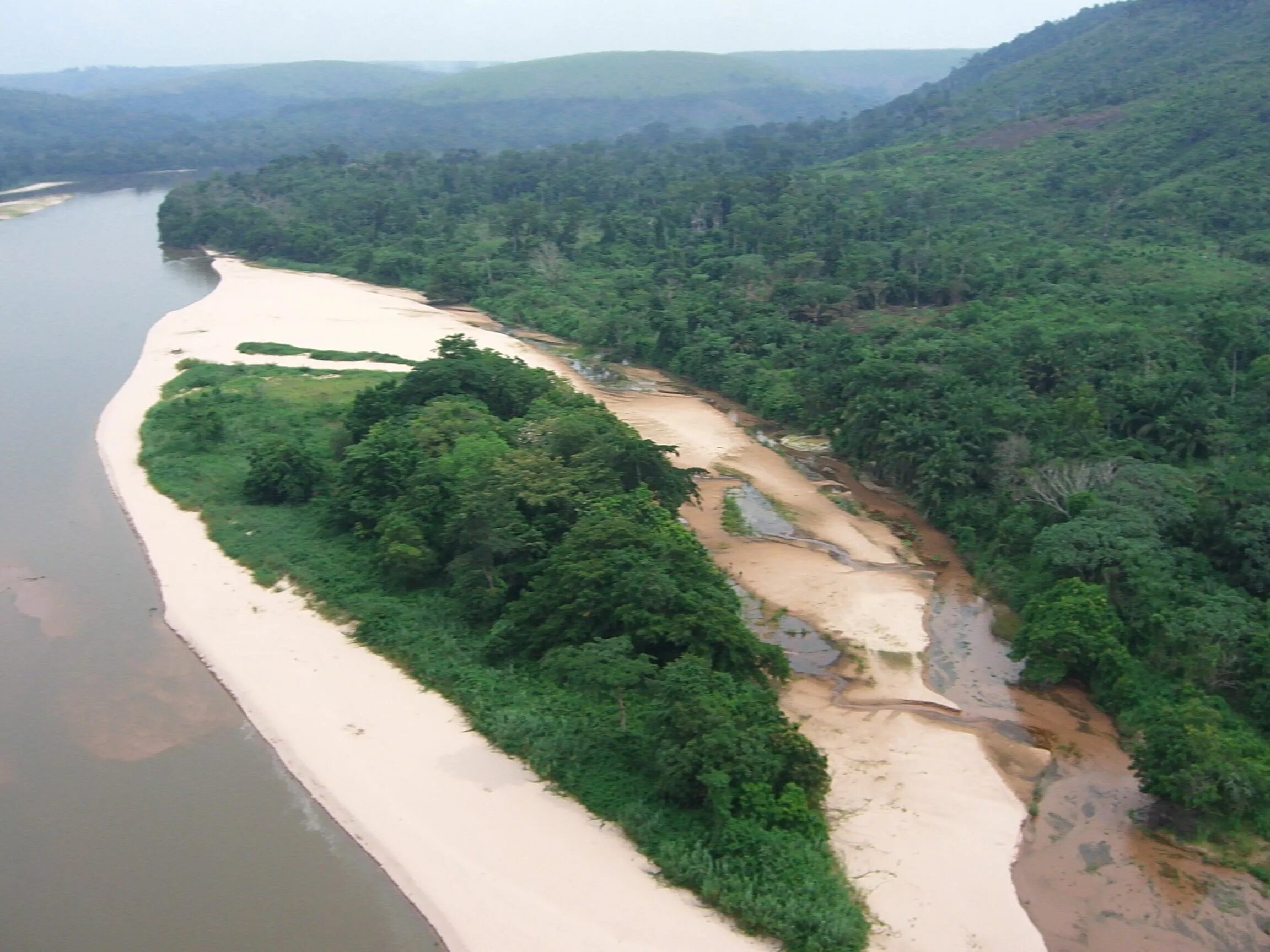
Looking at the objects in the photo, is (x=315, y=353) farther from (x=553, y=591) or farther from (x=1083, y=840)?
(x=1083, y=840)

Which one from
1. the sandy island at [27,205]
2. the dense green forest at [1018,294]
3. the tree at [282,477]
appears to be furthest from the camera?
the sandy island at [27,205]

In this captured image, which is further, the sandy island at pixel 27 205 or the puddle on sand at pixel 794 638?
the sandy island at pixel 27 205

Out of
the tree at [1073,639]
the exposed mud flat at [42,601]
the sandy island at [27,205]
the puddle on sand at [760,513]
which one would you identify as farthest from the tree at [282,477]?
the sandy island at [27,205]

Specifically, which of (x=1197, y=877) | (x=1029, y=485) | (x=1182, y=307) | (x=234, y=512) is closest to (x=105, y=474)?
(x=234, y=512)

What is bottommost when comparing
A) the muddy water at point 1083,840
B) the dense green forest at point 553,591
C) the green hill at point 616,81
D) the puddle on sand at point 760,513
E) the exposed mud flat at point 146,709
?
the green hill at point 616,81

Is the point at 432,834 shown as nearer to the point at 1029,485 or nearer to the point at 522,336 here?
the point at 1029,485

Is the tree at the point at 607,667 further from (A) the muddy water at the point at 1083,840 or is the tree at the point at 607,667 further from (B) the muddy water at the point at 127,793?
(A) the muddy water at the point at 1083,840

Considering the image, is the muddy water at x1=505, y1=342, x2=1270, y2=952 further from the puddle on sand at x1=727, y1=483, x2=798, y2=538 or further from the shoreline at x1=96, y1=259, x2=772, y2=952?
the shoreline at x1=96, y1=259, x2=772, y2=952
